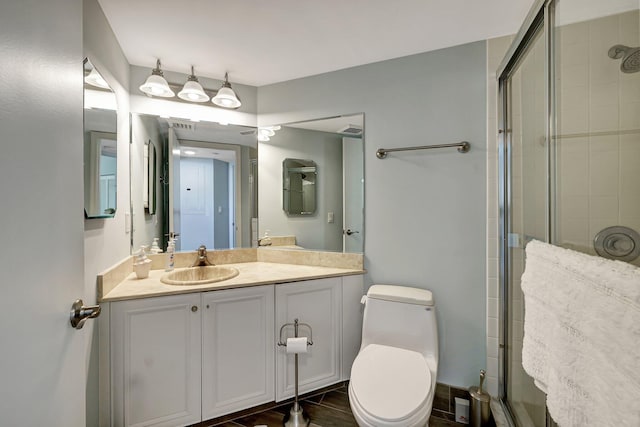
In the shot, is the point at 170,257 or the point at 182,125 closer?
the point at 170,257

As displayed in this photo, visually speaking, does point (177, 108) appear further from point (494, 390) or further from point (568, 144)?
point (494, 390)

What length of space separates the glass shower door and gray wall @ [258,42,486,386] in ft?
0.49

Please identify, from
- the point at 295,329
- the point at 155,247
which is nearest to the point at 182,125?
the point at 155,247

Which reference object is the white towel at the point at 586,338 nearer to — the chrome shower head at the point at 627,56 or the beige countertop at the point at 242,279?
the chrome shower head at the point at 627,56

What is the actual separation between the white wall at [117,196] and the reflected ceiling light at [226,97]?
1.90 feet

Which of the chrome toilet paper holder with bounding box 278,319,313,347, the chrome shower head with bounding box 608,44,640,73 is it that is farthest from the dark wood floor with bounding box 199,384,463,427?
the chrome shower head with bounding box 608,44,640,73

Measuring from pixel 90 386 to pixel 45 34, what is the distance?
146cm

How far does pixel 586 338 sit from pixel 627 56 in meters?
0.99

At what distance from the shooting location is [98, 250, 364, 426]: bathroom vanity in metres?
1.42

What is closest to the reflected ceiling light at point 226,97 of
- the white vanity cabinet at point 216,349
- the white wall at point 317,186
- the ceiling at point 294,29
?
the ceiling at point 294,29

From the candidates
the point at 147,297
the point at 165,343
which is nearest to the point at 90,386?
the point at 165,343

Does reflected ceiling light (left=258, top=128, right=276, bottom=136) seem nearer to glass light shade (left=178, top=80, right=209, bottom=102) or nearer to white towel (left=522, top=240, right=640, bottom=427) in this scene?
glass light shade (left=178, top=80, right=209, bottom=102)

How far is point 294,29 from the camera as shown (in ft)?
5.23

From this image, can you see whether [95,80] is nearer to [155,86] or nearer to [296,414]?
[155,86]
